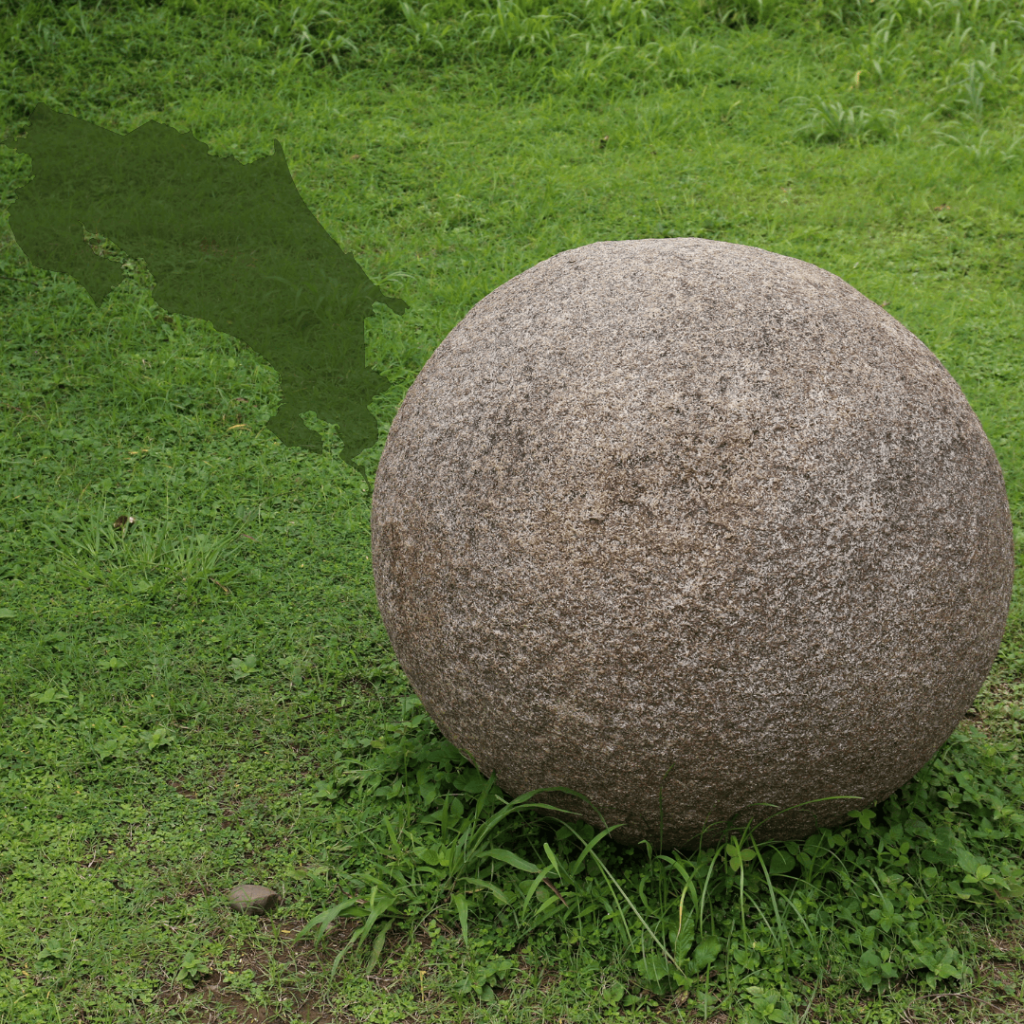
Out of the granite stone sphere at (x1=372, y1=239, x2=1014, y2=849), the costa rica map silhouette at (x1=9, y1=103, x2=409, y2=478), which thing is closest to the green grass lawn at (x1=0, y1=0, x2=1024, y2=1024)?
the costa rica map silhouette at (x1=9, y1=103, x2=409, y2=478)

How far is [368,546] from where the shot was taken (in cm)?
495

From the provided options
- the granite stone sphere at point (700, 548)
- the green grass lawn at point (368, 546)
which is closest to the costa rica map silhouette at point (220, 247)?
the green grass lawn at point (368, 546)

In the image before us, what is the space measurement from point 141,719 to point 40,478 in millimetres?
1840

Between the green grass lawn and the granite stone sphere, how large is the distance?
1.20 feet

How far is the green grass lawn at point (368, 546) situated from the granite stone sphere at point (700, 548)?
1.20ft

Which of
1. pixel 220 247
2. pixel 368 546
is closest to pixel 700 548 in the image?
pixel 368 546

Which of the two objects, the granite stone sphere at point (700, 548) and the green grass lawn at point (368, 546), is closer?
the granite stone sphere at point (700, 548)

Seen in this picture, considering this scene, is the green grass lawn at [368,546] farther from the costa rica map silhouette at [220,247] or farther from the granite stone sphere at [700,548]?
the granite stone sphere at [700,548]

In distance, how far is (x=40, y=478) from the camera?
530cm

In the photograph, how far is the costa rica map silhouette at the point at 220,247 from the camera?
6125 mm

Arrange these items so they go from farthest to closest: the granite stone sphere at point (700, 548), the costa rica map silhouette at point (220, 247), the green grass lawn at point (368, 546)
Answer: the costa rica map silhouette at point (220, 247) < the green grass lawn at point (368, 546) < the granite stone sphere at point (700, 548)

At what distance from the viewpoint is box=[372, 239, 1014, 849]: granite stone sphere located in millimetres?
2648

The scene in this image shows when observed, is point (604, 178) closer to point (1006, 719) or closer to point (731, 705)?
point (1006, 719)

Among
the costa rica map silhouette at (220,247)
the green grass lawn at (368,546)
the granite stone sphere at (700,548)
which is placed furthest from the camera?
the costa rica map silhouette at (220,247)
